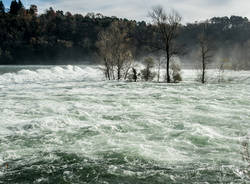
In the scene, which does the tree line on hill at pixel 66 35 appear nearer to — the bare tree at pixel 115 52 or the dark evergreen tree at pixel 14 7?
the dark evergreen tree at pixel 14 7

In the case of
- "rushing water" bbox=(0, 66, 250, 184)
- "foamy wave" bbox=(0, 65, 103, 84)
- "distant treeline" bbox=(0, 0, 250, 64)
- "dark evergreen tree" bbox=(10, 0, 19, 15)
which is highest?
"dark evergreen tree" bbox=(10, 0, 19, 15)

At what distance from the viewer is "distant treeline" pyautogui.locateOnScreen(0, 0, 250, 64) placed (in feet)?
374

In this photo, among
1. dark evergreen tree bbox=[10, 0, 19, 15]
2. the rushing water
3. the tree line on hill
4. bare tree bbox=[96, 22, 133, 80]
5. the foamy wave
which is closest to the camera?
the rushing water

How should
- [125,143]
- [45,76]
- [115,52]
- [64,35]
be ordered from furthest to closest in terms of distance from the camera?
[64,35], [45,76], [115,52], [125,143]

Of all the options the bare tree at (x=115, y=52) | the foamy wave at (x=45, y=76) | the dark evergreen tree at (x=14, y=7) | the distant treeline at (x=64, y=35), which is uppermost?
the dark evergreen tree at (x=14, y=7)

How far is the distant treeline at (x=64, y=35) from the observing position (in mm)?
113938

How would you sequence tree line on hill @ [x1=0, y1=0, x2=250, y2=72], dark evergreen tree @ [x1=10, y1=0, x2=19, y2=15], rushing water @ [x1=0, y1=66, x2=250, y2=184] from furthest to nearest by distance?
dark evergreen tree @ [x1=10, y1=0, x2=19, y2=15], tree line on hill @ [x1=0, y1=0, x2=250, y2=72], rushing water @ [x1=0, y1=66, x2=250, y2=184]

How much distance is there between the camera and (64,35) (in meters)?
131

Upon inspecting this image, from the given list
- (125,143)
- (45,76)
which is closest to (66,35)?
(45,76)

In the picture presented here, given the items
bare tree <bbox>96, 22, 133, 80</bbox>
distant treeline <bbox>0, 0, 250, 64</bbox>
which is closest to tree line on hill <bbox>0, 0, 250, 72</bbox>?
distant treeline <bbox>0, 0, 250, 64</bbox>

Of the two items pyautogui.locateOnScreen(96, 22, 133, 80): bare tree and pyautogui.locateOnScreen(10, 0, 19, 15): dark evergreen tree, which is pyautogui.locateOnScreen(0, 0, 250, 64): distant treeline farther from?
pyautogui.locateOnScreen(96, 22, 133, 80): bare tree

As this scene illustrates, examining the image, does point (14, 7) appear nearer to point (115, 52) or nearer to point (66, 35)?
point (66, 35)

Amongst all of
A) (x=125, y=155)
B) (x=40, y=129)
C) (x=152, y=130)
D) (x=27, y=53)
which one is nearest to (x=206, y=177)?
(x=125, y=155)

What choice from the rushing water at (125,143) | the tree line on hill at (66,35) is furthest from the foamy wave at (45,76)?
the tree line on hill at (66,35)
